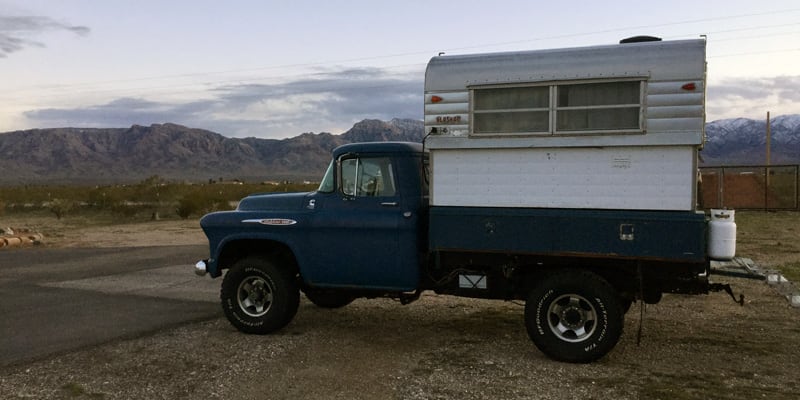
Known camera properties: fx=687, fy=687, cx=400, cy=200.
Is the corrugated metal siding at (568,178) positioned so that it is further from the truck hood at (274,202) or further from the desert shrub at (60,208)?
the desert shrub at (60,208)

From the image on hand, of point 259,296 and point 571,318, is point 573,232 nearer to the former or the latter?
point 571,318

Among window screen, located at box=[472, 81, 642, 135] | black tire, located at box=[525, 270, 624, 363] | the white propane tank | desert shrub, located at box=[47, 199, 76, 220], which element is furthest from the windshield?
desert shrub, located at box=[47, 199, 76, 220]

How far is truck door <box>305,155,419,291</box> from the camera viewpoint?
7617 mm

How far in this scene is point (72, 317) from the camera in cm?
948

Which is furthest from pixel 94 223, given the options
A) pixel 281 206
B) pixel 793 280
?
pixel 793 280

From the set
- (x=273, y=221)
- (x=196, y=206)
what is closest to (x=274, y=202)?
(x=273, y=221)

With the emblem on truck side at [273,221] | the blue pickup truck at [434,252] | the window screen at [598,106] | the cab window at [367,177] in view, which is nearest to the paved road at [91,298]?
the blue pickup truck at [434,252]

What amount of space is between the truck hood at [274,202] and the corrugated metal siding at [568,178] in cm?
178

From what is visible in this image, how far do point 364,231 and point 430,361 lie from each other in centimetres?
163

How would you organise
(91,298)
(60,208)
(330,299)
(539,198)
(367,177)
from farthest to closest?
1. (60,208)
2. (91,298)
3. (330,299)
4. (367,177)
5. (539,198)

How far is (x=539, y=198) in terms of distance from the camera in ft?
22.8

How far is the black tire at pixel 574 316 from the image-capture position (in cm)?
677

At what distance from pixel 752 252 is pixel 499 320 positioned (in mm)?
9886

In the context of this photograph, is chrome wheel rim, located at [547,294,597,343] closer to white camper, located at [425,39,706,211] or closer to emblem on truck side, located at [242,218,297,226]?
white camper, located at [425,39,706,211]
